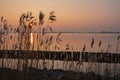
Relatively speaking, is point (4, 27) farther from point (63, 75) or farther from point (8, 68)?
point (63, 75)

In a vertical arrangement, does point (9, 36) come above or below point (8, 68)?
above

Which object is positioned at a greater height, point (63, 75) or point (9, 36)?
point (9, 36)

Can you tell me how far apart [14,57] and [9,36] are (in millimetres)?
531

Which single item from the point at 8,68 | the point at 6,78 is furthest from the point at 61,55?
the point at 6,78

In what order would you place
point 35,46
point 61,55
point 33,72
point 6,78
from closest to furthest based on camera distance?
point 6,78, point 33,72, point 35,46, point 61,55

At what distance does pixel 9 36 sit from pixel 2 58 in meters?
0.62

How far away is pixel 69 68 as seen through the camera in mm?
9422

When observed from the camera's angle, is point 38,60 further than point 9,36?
No

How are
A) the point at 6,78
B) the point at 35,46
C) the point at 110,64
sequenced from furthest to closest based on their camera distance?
→ the point at 110,64 < the point at 35,46 < the point at 6,78

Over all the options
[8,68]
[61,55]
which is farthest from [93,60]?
[8,68]

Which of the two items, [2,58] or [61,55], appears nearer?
[2,58]

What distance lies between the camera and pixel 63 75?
9.30 meters

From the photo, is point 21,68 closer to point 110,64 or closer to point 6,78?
point 6,78

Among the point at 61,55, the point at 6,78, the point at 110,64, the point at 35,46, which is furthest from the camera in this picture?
the point at 61,55
